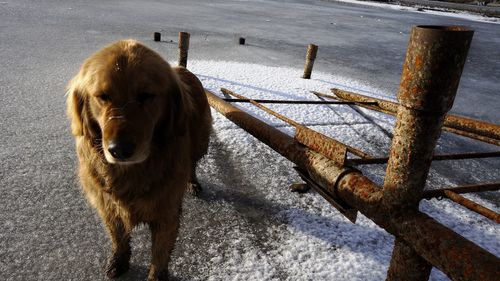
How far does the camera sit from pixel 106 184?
1.90 m

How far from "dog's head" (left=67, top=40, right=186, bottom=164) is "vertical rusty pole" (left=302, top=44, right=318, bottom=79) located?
4634mm

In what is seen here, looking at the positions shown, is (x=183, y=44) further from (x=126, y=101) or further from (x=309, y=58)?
(x=126, y=101)

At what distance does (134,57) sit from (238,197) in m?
1.46

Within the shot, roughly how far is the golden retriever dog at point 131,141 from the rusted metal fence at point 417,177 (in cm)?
81

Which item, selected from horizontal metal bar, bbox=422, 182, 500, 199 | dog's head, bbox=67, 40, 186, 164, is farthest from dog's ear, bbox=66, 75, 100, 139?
horizontal metal bar, bbox=422, 182, 500, 199

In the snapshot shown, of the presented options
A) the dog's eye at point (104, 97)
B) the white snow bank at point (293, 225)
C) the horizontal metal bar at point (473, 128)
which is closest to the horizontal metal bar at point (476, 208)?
the white snow bank at point (293, 225)

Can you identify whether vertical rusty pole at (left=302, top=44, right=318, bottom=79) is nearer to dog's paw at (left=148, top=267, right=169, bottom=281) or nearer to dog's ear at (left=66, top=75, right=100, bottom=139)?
dog's ear at (left=66, top=75, right=100, bottom=139)

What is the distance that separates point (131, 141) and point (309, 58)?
531cm

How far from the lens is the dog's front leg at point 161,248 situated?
1.98 meters

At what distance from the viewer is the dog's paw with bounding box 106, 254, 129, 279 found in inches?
78.9

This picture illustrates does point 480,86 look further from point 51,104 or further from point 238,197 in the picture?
point 51,104

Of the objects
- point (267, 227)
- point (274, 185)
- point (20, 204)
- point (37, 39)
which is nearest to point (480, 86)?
point (274, 185)

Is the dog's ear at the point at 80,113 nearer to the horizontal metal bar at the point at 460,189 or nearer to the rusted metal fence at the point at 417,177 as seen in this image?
the rusted metal fence at the point at 417,177

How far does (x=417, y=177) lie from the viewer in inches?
48.0
